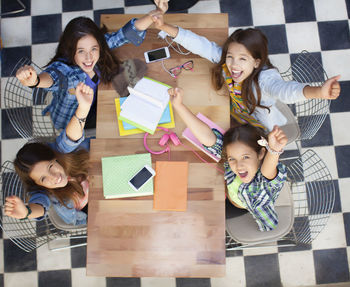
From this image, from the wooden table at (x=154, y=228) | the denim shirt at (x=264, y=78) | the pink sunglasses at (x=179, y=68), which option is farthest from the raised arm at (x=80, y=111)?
the denim shirt at (x=264, y=78)

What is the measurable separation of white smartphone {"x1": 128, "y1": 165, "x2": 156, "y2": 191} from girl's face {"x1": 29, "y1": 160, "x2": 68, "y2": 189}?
15.2 inches

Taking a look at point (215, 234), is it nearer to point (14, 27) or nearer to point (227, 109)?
point (227, 109)

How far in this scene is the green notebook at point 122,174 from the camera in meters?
1.77

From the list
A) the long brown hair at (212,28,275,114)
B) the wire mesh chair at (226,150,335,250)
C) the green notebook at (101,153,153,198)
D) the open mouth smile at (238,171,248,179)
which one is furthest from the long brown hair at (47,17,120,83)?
the wire mesh chair at (226,150,335,250)

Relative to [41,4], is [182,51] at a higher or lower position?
lower

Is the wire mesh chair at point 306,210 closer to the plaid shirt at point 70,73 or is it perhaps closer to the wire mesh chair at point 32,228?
the wire mesh chair at point 32,228

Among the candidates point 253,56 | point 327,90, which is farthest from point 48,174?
point 327,90

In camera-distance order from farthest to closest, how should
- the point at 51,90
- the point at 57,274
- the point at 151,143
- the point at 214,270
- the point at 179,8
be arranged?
the point at 57,274 → the point at 179,8 → the point at 51,90 → the point at 151,143 → the point at 214,270

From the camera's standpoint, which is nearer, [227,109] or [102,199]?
[102,199]

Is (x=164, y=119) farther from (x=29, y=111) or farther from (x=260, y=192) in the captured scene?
(x=29, y=111)

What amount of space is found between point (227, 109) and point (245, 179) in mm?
419

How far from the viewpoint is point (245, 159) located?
177 centimetres

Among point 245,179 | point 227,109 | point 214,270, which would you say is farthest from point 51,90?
point 214,270

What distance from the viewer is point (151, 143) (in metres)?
1.86
